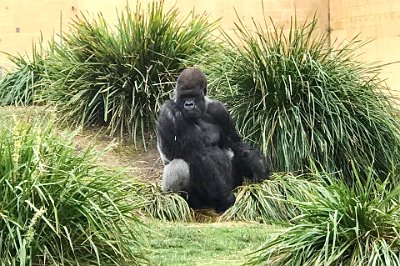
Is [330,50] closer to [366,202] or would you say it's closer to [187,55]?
[187,55]

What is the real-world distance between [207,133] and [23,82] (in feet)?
13.8

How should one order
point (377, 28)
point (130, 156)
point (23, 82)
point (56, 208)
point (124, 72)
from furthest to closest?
1. point (377, 28)
2. point (23, 82)
3. point (124, 72)
4. point (130, 156)
5. point (56, 208)

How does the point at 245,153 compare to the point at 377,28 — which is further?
the point at 377,28

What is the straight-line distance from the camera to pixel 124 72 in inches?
413

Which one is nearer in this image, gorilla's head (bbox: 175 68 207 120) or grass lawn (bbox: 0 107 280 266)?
grass lawn (bbox: 0 107 280 266)

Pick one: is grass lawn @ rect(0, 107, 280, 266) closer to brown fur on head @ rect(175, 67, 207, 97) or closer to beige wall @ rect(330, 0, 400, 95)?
brown fur on head @ rect(175, 67, 207, 97)

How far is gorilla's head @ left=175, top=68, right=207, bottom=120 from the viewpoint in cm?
836

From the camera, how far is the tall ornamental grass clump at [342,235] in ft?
16.9

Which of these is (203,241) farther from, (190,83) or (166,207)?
(190,83)

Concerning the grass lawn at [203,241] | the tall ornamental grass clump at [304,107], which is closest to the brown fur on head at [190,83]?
the tall ornamental grass clump at [304,107]

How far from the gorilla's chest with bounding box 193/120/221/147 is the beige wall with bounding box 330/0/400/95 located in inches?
195

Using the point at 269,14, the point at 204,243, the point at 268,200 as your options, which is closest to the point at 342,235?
the point at 204,243

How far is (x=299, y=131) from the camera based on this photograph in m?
9.30

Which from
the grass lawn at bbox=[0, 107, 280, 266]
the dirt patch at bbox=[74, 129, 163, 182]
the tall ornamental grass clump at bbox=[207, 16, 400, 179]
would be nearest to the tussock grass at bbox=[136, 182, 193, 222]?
the grass lawn at bbox=[0, 107, 280, 266]
